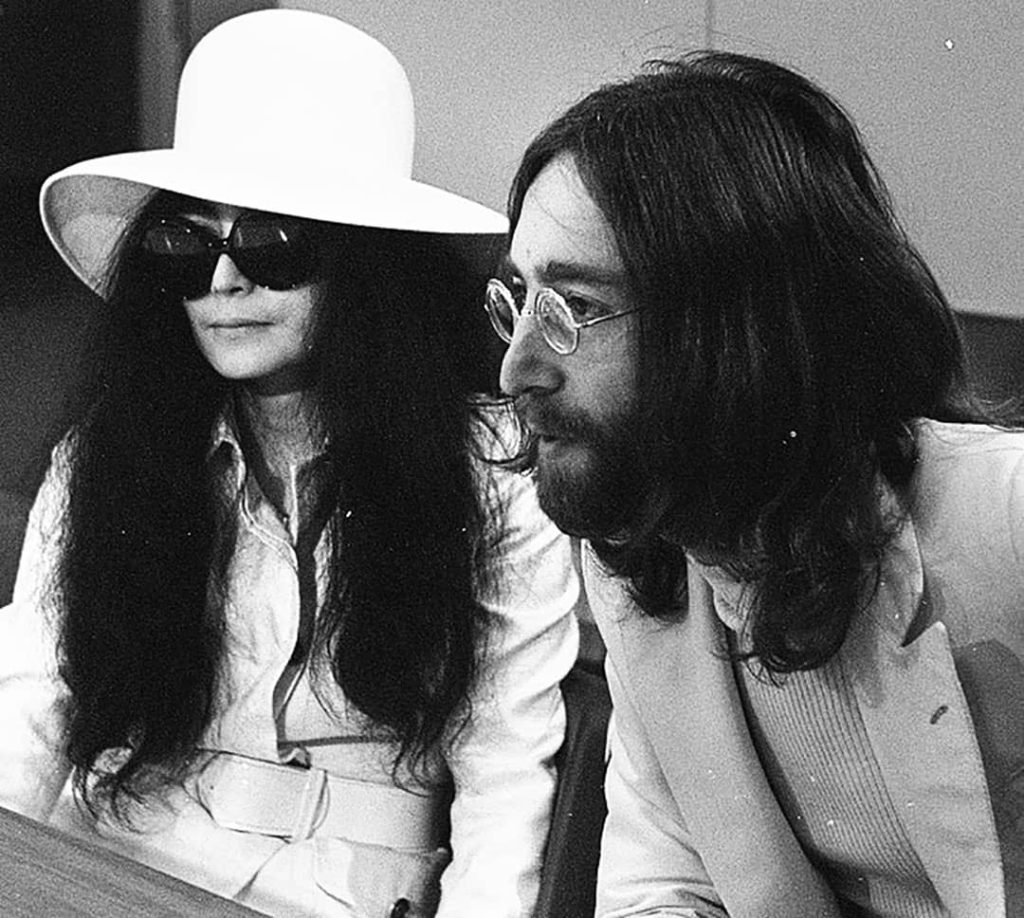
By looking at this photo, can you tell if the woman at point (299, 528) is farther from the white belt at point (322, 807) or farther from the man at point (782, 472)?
the man at point (782, 472)

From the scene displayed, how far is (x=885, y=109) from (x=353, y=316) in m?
0.39

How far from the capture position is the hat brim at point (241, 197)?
42.8 inches

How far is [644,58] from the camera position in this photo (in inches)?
37.0

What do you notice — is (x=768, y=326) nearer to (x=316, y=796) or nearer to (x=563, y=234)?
(x=563, y=234)

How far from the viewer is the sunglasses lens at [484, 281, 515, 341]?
882 mm

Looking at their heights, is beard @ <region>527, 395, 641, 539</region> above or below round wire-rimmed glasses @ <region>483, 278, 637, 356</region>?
below

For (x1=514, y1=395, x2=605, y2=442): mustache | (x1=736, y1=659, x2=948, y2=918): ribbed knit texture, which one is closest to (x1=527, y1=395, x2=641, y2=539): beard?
(x1=514, y1=395, x2=605, y2=442): mustache

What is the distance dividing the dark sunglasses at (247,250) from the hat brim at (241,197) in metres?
0.01

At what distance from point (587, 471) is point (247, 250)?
13.7 inches

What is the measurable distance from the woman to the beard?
0.77 ft

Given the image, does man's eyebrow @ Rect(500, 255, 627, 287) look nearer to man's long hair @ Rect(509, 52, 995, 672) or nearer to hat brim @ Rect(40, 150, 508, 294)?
man's long hair @ Rect(509, 52, 995, 672)

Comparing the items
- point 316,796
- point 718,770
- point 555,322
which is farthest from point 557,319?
point 316,796

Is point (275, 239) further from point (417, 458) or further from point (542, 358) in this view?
point (542, 358)

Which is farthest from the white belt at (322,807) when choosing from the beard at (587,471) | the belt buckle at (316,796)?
the beard at (587,471)
